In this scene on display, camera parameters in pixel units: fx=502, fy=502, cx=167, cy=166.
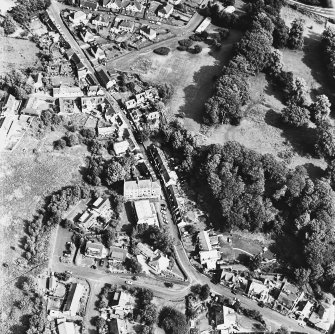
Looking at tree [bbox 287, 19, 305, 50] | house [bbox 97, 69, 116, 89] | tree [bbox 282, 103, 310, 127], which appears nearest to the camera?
tree [bbox 282, 103, 310, 127]

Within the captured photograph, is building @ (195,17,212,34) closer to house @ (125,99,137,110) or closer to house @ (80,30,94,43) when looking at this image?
house @ (80,30,94,43)

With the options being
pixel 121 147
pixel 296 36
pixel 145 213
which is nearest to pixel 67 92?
pixel 121 147

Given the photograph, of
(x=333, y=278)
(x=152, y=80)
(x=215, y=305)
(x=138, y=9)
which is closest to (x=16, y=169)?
(x=152, y=80)

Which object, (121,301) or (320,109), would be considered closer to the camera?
(121,301)

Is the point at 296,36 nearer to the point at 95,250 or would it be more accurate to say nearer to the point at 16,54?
the point at 16,54

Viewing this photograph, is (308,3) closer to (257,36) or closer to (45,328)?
(257,36)

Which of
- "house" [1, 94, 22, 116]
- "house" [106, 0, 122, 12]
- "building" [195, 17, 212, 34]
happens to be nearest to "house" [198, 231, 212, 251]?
"house" [1, 94, 22, 116]

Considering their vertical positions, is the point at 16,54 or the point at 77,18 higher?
the point at 77,18
